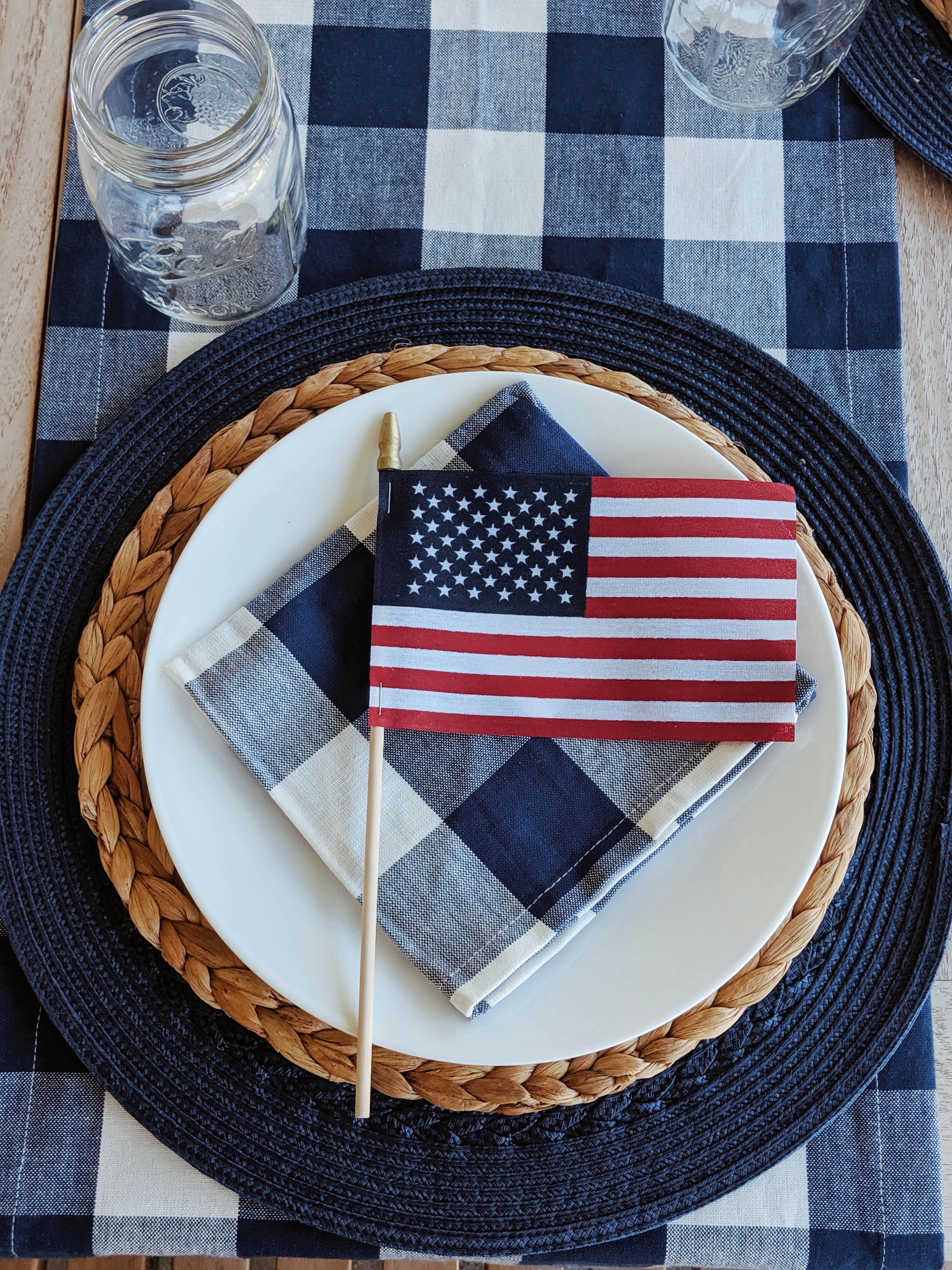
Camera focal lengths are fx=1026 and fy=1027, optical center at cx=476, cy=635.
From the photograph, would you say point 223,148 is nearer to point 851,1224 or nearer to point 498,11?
point 498,11

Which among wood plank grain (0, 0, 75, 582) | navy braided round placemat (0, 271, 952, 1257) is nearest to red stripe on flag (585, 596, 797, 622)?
navy braided round placemat (0, 271, 952, 1257)

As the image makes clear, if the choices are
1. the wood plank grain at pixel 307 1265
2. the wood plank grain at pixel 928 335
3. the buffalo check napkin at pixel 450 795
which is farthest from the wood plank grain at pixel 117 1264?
the wood plank grain at pixel 928 335

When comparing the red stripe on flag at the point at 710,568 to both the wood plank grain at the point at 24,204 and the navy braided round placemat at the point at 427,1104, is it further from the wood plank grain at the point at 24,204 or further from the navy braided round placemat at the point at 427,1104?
the wood plank grain at the point at 24,204

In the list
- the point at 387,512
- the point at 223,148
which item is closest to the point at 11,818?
the point at 387,512

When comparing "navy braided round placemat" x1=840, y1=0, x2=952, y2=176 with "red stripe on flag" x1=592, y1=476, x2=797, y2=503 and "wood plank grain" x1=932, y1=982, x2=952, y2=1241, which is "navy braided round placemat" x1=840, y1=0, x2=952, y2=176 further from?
"wood plank grain" x1=932, y1=982, x2=952, y2=1241

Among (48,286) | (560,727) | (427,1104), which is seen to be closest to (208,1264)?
(427,1104)

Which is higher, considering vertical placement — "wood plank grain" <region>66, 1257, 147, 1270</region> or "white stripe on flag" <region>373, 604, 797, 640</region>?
"white stripe on flag" <region>373, 604, 797, 640</region>

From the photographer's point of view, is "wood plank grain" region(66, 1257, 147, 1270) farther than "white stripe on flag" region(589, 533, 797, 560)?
Yes
